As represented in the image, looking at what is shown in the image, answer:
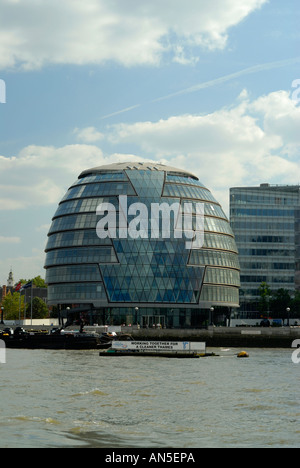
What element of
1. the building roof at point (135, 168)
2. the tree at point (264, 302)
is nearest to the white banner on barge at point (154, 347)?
the building roof at point (135, 168)

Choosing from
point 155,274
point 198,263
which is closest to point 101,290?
point 155,274

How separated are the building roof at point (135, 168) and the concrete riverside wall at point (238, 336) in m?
45.9

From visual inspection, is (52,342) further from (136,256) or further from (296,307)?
(296,307)

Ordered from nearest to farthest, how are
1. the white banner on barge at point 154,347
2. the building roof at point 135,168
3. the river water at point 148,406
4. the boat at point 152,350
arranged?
the river water at point 148,406, the boat at point 152,350, the white banner on barge at point 154,347, the building roof at point 135,168

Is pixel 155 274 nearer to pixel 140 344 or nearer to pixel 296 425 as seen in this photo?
pixel 140 344

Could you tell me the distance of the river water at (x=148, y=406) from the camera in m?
31.4

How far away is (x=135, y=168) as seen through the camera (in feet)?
514

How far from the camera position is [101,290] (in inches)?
5866

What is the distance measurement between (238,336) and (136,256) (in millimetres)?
38544

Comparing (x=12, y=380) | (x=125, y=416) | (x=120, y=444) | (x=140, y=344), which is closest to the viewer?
(x=120, y=444)

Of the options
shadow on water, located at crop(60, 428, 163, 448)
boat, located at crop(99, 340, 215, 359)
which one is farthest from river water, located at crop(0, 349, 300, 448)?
boat, located at crop(99, 340, 215, 359)

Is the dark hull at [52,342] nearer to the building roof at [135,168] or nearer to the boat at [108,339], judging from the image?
the boat at [108,339]

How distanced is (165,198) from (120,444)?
12086cm

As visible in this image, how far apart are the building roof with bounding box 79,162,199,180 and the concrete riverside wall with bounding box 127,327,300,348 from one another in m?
45.9
